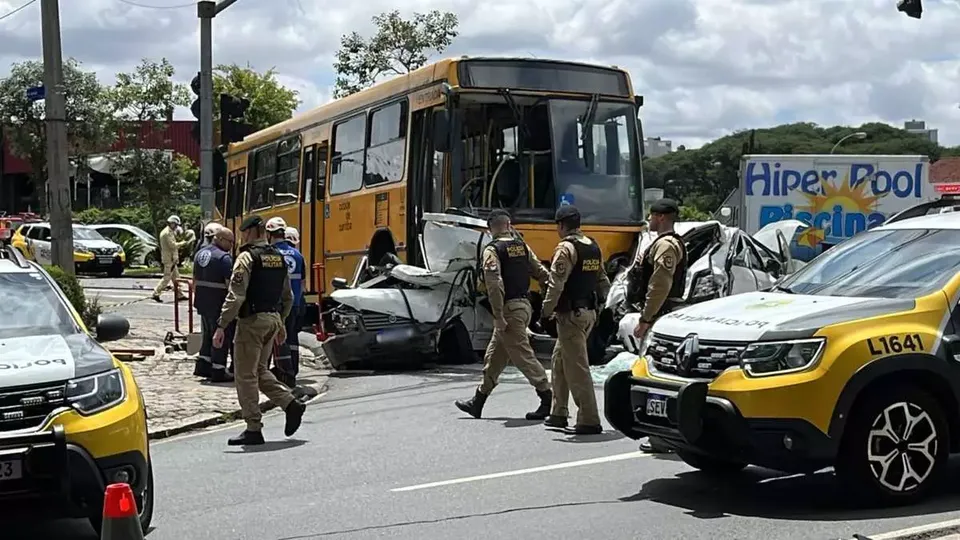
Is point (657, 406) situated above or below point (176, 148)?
below

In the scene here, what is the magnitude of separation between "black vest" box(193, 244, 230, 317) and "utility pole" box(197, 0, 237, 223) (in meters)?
5.29

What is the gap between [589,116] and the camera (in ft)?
49.2

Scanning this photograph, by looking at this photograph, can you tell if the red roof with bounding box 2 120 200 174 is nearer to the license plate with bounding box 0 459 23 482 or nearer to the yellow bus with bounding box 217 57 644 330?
the yellow bus with bounding box 217 57 644 330

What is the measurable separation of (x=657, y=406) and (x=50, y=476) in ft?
10.7

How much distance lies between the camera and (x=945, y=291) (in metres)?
7.12

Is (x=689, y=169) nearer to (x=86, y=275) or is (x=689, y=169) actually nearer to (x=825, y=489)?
(x=86, y=275)

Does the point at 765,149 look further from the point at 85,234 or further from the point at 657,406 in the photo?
the point at 657,406

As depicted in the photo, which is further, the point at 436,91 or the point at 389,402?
the point at 436,91

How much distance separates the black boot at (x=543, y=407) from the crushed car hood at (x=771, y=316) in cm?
298

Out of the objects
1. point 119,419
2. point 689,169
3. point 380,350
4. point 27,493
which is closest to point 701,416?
point 119,419

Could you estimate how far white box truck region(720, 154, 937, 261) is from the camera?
2677cm

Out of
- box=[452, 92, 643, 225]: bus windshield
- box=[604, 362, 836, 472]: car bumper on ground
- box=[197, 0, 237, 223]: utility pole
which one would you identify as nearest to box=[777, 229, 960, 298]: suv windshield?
box=[604, 362, 836, 472]: car bumper on ground

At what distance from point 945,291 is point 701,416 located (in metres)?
1.55

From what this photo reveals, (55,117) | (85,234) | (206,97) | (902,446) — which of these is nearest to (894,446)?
(902,446)
